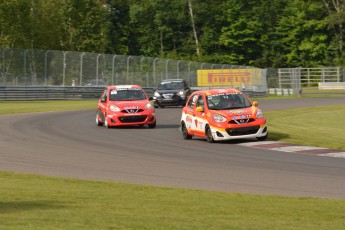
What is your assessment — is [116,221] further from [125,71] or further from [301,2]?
[301,2]

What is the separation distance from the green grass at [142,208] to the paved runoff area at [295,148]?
22.3ft

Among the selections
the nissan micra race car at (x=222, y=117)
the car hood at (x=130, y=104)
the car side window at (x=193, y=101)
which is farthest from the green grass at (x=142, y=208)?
the car hood at (x=130, y=104)

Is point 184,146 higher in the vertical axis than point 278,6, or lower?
lower

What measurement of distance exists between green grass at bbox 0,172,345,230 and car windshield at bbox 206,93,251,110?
10064 millimetres

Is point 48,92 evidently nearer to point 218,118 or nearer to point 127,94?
point 127,94

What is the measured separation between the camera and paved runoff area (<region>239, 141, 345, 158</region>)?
1913 centimetres

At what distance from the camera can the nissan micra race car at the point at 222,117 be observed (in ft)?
73.2

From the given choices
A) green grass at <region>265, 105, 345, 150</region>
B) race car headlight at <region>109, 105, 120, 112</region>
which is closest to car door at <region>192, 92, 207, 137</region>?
green grass at <region>265, 105, 345, 150</region>

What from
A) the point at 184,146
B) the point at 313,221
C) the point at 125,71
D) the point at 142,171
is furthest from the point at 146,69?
the point at 313,221

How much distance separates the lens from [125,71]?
58812mm

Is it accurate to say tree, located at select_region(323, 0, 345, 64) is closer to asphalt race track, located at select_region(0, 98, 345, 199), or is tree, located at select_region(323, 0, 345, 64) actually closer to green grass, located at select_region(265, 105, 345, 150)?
green grass, located at select_region(265, 105, 345, 150)

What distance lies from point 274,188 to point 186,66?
162 ft

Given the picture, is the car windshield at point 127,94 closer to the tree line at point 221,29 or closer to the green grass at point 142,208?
the green grass at point 142,208

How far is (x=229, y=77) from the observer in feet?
208
